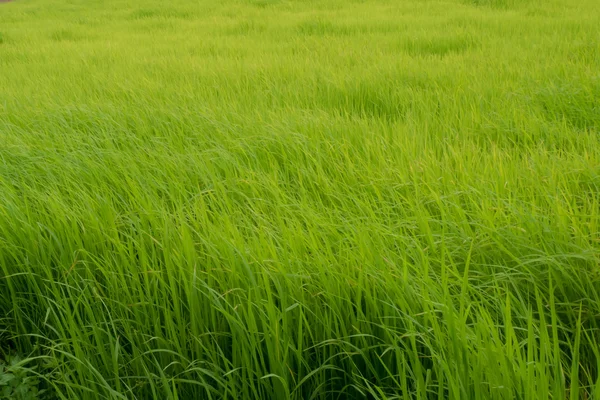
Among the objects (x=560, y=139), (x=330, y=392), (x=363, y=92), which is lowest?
(x=330, y=392)

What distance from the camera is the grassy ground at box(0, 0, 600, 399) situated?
3.24ft

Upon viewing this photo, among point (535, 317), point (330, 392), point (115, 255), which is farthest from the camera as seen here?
point (115, 255)

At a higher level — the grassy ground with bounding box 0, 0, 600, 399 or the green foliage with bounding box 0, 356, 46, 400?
the grassy ground with bounding box 0, 0, 600, 399

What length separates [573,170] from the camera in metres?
1.62

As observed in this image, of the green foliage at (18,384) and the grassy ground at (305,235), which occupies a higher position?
the grassy ground at (305,235)

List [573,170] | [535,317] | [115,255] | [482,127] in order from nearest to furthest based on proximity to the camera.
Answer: [535,317] < [115,255] < [573,170] < [482,127]

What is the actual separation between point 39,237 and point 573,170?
1.64 metres

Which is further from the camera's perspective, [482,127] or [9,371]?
[482,127]

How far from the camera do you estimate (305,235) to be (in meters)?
1.27

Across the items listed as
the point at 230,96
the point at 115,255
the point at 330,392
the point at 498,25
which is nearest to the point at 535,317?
the point at 330,392

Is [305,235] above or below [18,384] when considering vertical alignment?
above

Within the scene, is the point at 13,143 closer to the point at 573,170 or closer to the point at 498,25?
the point at 573,170

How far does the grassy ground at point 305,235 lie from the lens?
0.99 meters

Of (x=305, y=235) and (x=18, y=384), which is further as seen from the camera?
(x=305, y=235)
